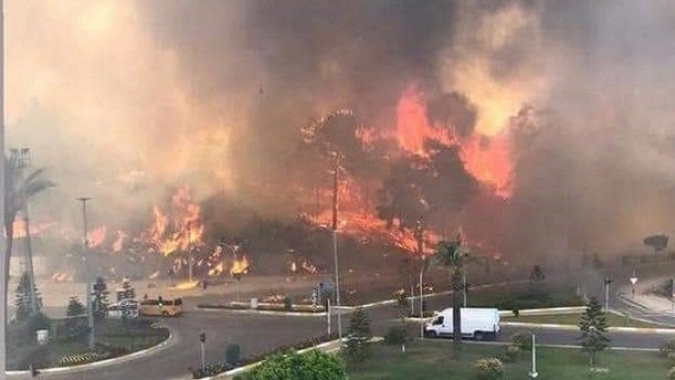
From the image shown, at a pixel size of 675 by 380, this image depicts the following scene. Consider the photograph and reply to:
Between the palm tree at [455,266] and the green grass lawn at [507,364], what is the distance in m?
0.13

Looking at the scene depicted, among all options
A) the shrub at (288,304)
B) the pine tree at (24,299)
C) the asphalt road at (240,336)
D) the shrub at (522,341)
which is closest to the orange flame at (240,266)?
the asphalt road at (240,336)

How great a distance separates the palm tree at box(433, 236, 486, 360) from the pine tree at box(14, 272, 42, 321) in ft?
14.4

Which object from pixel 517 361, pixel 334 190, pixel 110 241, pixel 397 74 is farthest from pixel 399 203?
pixel 110 241

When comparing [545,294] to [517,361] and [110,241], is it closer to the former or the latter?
[517,361]

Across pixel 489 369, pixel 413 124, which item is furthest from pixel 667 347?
pixel 413 124

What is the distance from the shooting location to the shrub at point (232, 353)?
9.37 m

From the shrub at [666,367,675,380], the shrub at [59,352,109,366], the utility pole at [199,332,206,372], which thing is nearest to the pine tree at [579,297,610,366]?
the shrub at [666,367,675,380]

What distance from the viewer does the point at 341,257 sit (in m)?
9.80

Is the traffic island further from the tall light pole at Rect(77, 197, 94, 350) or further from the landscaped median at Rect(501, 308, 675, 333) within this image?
the landscaped median at Rect(501, 308, 675, 333)

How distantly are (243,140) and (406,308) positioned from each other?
2713 mm

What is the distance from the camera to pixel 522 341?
9398 mm

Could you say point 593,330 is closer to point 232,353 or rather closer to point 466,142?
point 466,142

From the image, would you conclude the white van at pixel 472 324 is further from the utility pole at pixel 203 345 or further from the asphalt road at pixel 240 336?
Answer: the utility pole at pixel 203 345

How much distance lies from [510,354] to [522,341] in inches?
8.3
